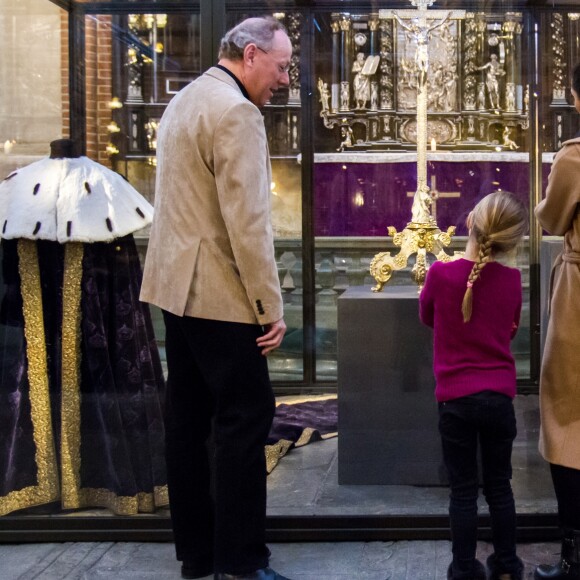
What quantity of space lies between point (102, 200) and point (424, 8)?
66.2 inches

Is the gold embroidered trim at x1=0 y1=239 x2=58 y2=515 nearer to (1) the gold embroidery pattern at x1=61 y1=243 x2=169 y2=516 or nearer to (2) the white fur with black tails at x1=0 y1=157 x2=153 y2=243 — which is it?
(1) the gold embroidery pattern at x1=61 y1=243 x2=169 y2=516

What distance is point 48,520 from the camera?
3.88 meters

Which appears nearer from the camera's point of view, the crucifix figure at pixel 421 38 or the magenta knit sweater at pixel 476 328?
the magenta knit sweater at pixel 476 328

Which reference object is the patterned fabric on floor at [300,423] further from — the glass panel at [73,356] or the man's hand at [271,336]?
the man's hand at [271,336]

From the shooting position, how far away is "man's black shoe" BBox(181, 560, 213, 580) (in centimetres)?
345

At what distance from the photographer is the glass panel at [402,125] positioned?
16.5 feet

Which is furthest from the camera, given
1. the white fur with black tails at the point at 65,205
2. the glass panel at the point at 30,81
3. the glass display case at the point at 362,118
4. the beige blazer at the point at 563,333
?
the glass display case at the point at 362,118

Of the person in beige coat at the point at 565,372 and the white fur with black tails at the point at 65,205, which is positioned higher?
the white fur with black tails at the point at 65,205

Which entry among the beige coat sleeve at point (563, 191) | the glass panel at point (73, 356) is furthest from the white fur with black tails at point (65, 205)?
the beige coat sleeve at point (563, 191)

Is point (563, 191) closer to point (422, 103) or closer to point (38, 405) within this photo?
point (422, 103)

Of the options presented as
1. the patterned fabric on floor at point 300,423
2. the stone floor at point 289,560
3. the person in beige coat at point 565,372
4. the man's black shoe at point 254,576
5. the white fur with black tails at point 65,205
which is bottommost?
the stone floor at point 289,560

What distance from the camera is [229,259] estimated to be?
314 cm

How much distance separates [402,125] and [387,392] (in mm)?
1554

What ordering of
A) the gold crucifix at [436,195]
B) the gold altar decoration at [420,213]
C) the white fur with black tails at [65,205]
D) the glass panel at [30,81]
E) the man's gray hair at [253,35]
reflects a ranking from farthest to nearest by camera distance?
the gold crucifix at [436,195] < the gold altar decoration at [420,213] < the glass panel at [30,81] < the white fur with black tails at [65,205] < the man's gray hair at [253,35]
